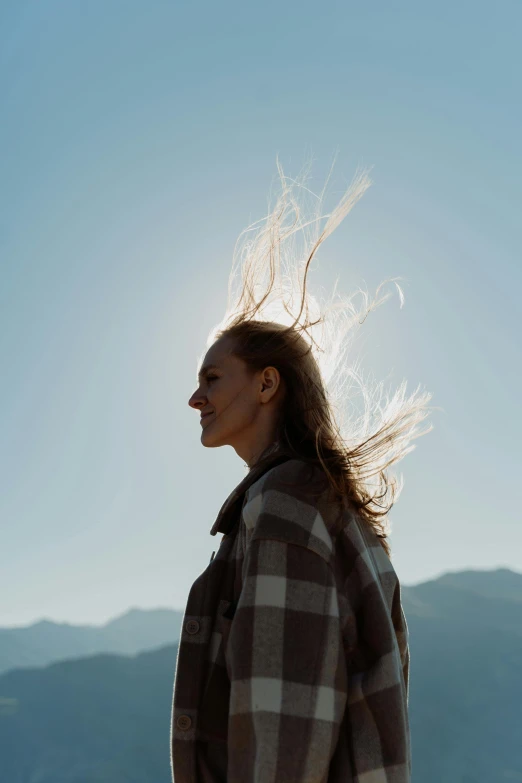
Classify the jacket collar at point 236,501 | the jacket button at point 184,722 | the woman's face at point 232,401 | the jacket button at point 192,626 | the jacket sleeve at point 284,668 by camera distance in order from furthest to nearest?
the woman's face at point 232,401 → the jacket collar at point 236,501 → the jacket button at point 192,626 → the jacket button at point 184,722 → the jacket sleeve at point 284,668

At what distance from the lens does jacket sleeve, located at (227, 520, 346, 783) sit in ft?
4.90

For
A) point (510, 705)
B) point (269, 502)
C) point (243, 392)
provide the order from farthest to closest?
point (510, 705), point (243, 392), point (269, 502)

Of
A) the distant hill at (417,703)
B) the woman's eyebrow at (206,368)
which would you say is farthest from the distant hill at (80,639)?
the woman's eyebrow at (206,368)

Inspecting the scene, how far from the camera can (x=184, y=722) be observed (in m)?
1.73

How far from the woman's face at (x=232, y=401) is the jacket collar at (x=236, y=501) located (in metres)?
0.20

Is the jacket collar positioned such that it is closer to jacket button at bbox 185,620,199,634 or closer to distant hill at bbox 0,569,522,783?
jacket button at bbox 185,620,199,634

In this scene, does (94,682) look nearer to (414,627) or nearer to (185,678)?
(414,627)

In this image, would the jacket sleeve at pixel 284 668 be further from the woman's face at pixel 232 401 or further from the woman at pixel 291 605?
the woman's face at pixel 232 401

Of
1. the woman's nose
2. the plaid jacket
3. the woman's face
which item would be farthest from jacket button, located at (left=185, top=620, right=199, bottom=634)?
the woman's nose

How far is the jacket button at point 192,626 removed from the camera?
1.84 metres

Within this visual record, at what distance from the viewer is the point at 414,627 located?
106 metres

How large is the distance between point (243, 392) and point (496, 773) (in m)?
96.0

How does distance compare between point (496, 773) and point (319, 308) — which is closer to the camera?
point (319, 308)

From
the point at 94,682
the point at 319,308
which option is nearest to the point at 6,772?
the point at 94,682
